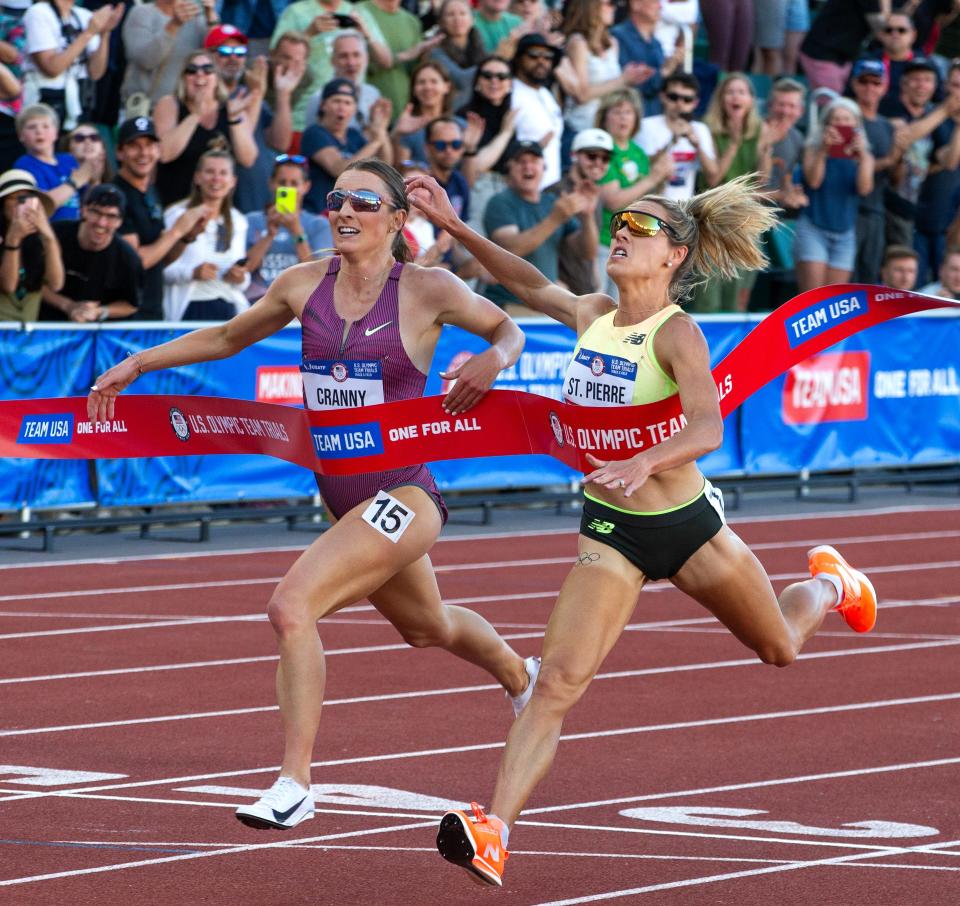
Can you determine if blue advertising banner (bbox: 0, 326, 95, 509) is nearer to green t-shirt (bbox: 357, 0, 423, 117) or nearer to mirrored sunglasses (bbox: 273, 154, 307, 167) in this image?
mirrored sunglasses (bbox: 273, 154, 307, 167)

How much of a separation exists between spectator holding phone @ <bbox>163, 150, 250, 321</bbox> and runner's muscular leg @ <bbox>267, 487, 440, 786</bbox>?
28.5 ft

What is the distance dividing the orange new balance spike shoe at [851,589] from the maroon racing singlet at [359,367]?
1898 millimetres

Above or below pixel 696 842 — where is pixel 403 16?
above

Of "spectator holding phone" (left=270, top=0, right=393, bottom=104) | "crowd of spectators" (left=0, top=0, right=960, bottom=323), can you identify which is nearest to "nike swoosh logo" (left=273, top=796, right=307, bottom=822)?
"crowd of spectators" (left=0, top=0, right=960, bottom=323)

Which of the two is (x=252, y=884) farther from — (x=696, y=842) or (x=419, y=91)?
(x=419, y=91)

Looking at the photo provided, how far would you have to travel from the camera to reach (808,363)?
61.9 feet

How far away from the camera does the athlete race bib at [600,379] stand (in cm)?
664

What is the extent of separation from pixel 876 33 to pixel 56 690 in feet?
50.9

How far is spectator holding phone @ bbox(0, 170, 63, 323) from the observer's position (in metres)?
14.1

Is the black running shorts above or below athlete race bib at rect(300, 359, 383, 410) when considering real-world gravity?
below

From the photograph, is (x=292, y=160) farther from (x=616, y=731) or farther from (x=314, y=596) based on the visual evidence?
(x=314, y=596)

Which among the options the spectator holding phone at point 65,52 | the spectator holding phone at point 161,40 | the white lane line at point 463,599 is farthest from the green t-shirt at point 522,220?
the spectator holding phone at point 65,52

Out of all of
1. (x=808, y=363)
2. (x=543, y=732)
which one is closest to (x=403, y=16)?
(x=808, y=363)

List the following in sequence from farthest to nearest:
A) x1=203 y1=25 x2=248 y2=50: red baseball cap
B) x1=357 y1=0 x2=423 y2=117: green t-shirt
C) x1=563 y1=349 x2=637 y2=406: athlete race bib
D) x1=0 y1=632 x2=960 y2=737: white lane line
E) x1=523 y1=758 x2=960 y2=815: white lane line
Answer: x1=357 y1=0 x2=423 y2=117: green t-shirt → x1=203 y1=25 x2=248 y2=50: red baseball cap → x1=0 y1=632 x2=960 y2=737: white lane line → x1=523 y1=758 x2=960 y2=815: white lane line → x1=563 y1=349 x2=637 y2=406: athlete race bib
